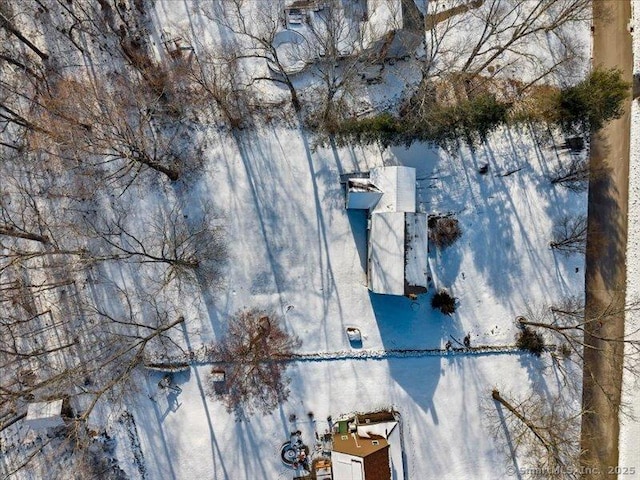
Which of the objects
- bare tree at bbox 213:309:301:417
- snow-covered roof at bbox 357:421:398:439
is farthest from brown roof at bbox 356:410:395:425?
bare tree at bbox 213:309:301:417

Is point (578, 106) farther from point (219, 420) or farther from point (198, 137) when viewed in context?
point (219, 420)

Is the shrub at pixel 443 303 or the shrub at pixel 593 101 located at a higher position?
the shrub at pixel 593 101

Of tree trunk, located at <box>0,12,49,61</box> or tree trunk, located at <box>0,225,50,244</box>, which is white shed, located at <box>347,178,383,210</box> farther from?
tree trunk, located at <box>0,12,49,61</box>

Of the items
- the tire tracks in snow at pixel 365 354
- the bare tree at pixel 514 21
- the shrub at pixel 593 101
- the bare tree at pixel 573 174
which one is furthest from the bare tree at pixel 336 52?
the tire tracks in snow at pixel 365 354

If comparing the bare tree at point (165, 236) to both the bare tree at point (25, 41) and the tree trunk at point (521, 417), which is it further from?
the tree trunk at point (521, 417)

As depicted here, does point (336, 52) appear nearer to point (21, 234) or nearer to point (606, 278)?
point (21, 234)

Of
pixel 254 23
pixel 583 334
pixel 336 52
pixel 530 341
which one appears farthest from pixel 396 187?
pixel 583 334
